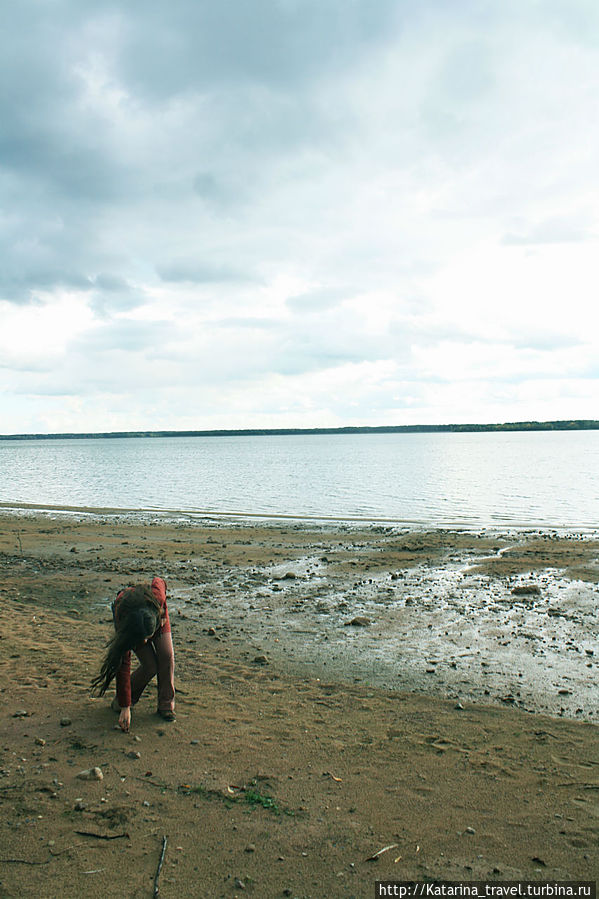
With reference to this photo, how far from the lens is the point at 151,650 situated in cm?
665

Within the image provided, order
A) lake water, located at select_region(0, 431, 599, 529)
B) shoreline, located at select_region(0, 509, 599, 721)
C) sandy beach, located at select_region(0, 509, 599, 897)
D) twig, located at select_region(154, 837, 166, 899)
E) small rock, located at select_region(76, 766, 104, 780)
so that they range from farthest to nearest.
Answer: lake water, located at select_region(0, 431, 599, 529), shoreline, located at select_region(0, 509, 599, 721), small rock, located at select_region(76, 766, 104, 780), sandy beach, located at select_region(0, 509, 599, 897), twig, located at select_region(154, 837, 166, 899)

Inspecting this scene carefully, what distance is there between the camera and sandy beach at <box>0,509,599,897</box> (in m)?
4.34

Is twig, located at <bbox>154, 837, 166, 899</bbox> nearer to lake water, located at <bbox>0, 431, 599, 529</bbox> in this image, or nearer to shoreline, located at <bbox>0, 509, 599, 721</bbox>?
shoreline, located at <bbox>0, 509, 599, 721</bbox>

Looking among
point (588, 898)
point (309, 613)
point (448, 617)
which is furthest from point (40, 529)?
point (588, 898)

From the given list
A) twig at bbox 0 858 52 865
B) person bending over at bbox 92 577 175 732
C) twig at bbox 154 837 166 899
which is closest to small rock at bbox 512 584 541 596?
person bending over at bbox 92 577 175 732

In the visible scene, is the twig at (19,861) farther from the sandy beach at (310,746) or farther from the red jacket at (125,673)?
the red jacket at (125,673)

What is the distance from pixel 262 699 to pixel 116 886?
11.2 feet

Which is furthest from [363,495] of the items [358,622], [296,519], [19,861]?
[19,861]

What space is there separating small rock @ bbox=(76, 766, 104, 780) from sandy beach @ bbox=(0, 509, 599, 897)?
0.08 metres

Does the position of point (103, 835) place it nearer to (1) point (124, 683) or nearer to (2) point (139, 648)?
(1) point (124, 683)

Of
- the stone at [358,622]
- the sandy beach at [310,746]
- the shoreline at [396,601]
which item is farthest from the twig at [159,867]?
the stone at [358,622]

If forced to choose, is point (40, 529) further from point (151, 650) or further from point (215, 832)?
point (215, 832)

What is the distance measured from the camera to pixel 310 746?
20.1ft

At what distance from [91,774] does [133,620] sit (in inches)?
55.2
